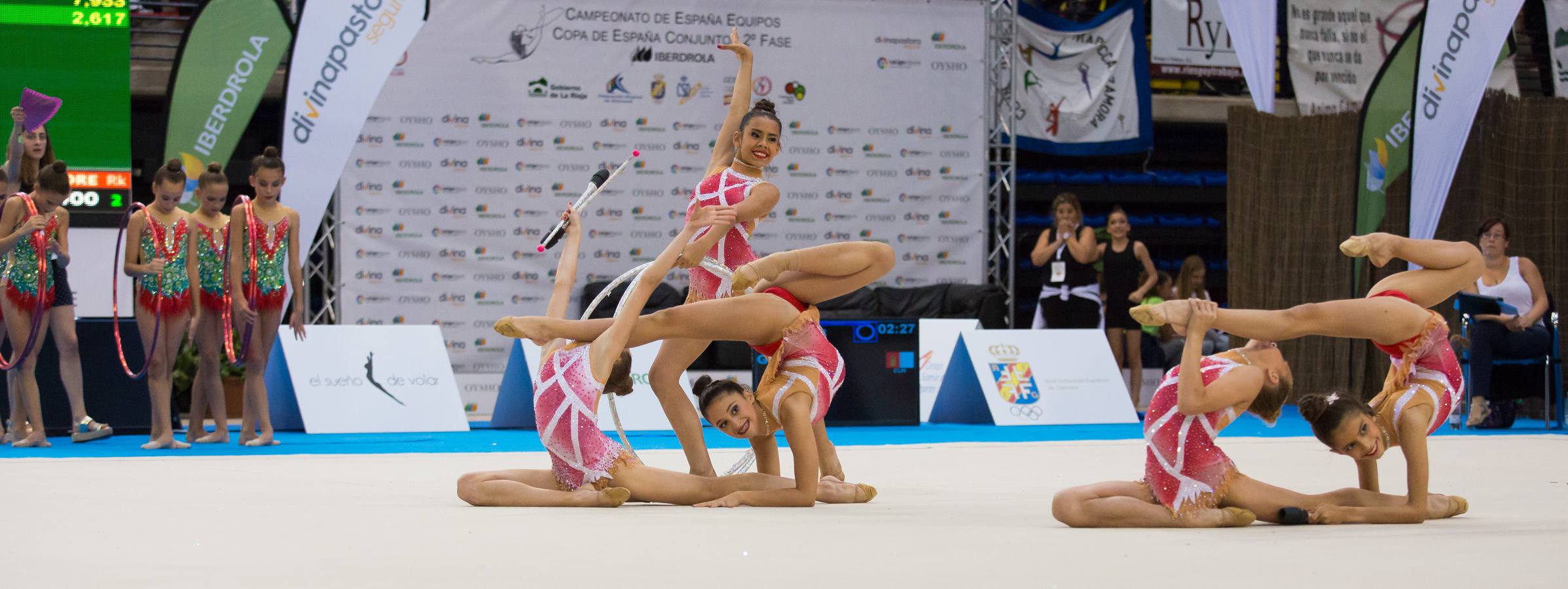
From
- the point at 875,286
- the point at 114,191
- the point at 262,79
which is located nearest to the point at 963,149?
the point at 875,286

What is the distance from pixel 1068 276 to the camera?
948cm

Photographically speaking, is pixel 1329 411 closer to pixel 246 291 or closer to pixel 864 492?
pixel 864 492

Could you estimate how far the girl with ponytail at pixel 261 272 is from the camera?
685 cm

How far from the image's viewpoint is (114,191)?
29.3 ft

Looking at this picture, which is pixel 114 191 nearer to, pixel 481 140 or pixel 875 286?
pixel 481 140

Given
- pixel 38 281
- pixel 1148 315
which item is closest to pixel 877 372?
pixel 38 281

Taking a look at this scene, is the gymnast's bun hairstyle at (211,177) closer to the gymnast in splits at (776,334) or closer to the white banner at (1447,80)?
the gymnast in splits at (776,334)

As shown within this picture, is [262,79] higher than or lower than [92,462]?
higher

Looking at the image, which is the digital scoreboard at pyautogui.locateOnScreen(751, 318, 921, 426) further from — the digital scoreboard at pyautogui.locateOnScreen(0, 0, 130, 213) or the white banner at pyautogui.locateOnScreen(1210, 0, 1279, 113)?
the digital scoreboard at pyautogui.locateOnScreen(0, 0, 130, 213)

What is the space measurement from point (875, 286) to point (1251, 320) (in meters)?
7.05

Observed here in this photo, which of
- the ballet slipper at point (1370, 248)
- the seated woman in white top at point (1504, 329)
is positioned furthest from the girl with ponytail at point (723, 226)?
the seated woman in white top at point (1504, 329)

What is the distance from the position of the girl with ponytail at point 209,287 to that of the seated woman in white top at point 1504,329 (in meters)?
6.71

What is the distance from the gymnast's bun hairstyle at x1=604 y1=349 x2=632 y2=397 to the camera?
14.8ft

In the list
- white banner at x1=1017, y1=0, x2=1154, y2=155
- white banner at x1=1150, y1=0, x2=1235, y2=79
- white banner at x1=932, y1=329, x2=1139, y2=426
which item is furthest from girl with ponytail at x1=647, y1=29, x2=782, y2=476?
white banner at x1=1150, y1=0, x2=1235, y2=79
